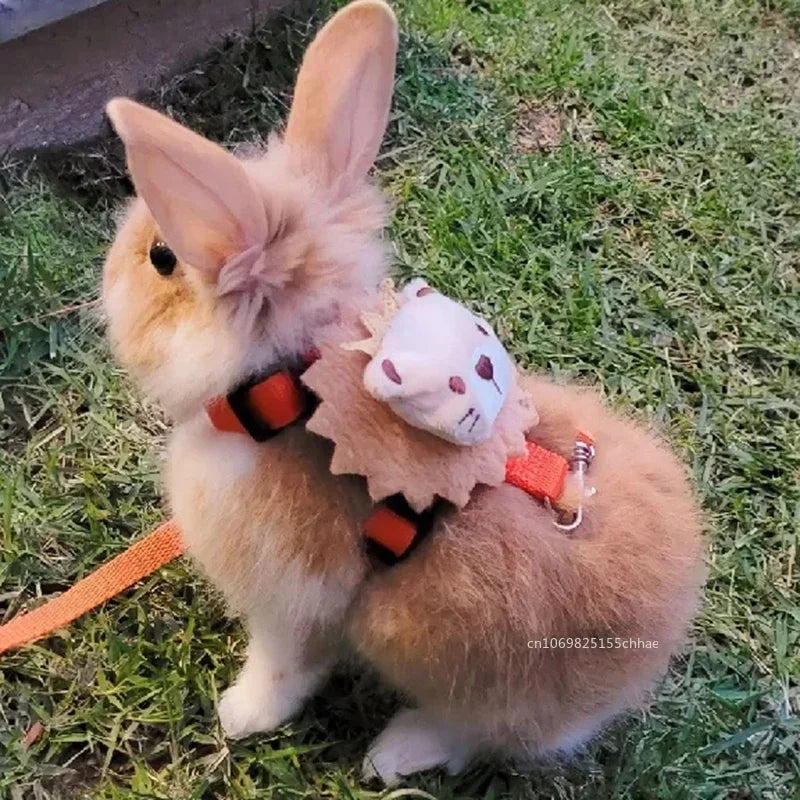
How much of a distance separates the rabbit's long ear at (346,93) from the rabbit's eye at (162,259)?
0.68 feet

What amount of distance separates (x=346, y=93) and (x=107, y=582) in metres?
0.96

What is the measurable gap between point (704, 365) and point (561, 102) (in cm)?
94

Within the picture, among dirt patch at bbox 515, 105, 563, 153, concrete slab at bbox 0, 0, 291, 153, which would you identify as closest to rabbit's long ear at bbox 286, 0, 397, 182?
concrete slab at bbox 0, 0, 291, 153

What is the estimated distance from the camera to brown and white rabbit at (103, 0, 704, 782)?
1.33 metres

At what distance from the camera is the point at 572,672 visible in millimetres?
1475

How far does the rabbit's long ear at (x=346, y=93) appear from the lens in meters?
1.35

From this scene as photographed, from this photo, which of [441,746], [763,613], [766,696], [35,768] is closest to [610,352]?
[763,613]

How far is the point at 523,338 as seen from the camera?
244 cm

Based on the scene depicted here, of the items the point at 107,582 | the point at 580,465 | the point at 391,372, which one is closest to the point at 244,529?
the point at 391,372

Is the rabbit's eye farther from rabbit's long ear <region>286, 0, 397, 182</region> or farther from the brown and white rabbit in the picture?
rabbit's long ear <region>286, 0, 397, 182</region>

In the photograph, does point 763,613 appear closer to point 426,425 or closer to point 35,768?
point 426,425

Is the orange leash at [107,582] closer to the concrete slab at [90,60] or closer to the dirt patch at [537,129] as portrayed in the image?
the concrete slab at [90,60]

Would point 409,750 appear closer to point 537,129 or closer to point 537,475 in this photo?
point 537,475

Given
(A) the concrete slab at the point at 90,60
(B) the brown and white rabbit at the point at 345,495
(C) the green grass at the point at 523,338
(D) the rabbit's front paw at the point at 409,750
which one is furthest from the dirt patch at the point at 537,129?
(D) the rabbit's front paw at the point at 409,750
